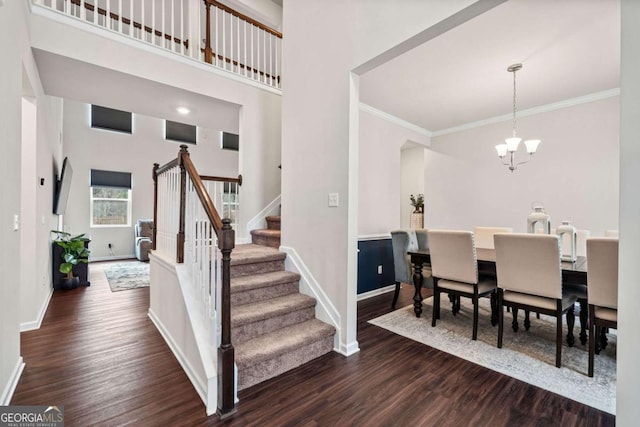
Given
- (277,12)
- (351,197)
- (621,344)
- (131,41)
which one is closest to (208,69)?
(131,41)

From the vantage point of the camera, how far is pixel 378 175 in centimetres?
457

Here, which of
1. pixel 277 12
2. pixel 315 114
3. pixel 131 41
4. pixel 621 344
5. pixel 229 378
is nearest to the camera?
pixel 621 344

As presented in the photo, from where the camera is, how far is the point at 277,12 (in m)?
6.11

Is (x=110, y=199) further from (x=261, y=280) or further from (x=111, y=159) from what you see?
(x=261, y=280)

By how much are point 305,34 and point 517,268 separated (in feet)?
10.1

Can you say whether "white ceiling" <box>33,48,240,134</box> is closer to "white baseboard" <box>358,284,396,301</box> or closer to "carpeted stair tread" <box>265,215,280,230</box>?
"carpeted stair tread" <box>265,215,280,230</box>

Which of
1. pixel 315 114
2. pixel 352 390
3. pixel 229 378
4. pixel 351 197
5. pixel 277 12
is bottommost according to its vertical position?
pixel 352 390

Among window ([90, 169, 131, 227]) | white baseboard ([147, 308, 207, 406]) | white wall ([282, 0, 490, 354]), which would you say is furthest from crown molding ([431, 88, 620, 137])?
window ([90, 169, 131, 227])

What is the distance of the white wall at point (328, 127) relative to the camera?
2389mm

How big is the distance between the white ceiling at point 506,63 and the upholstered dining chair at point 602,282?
187 cm

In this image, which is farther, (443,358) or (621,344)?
(443,358)

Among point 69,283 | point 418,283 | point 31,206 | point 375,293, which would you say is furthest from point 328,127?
point 69,283

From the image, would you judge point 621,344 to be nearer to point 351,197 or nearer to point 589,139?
point 351,197

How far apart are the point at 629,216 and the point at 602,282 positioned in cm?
122
